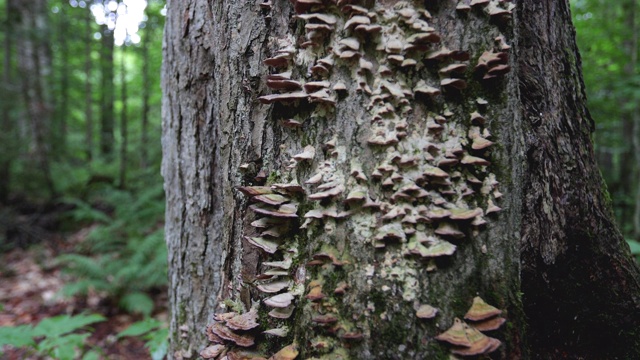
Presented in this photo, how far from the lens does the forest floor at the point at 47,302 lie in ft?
14.4

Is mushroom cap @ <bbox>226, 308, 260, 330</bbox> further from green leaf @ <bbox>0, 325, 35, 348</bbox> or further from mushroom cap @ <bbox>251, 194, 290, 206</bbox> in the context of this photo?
green leaf @ <bbox>0, 325, 35, 348</bbox>

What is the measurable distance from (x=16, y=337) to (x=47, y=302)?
10.3ft

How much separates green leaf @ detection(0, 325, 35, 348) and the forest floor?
2.41ft

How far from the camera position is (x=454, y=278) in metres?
1.14

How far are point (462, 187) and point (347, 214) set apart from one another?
1.19 feet

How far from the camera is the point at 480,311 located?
110cm

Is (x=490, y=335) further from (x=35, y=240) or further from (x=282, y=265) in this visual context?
(x=35, y=240)

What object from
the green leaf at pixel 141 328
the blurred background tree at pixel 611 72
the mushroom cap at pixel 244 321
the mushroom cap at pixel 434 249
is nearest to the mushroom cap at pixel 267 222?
the mushroom cap at pixel 244 321

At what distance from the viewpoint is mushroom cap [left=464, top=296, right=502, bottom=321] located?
42.8 inches

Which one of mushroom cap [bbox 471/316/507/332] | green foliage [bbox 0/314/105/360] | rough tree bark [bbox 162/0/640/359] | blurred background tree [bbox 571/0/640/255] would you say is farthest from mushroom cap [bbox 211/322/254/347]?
blurred background tree [bbox 571/0/640/255]

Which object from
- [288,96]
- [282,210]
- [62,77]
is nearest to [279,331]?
[282,210]

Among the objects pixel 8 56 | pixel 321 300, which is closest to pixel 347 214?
pixel 321 300

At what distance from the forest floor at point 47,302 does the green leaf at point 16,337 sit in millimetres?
734

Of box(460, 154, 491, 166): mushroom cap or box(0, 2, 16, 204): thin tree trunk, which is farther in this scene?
box(0, 2, 16, 204): thin tree trunk
